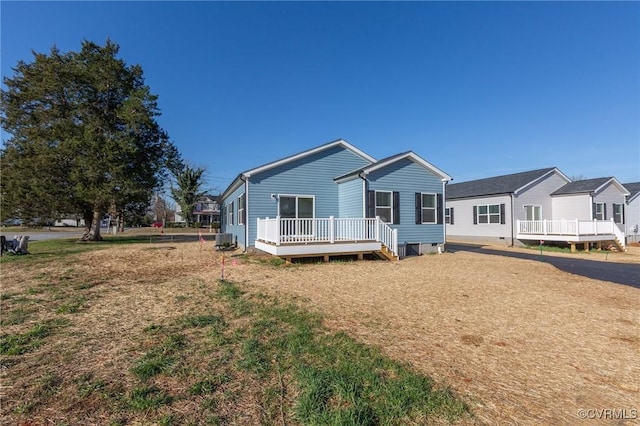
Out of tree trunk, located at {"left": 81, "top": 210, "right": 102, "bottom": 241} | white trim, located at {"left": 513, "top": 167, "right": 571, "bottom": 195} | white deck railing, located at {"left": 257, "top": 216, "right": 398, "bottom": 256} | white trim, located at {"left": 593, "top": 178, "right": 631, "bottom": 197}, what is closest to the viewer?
white deck railing, located at {"left": 257, "top": 216, "right": 398, "bottom": 256}

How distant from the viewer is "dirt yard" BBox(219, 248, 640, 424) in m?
3.04

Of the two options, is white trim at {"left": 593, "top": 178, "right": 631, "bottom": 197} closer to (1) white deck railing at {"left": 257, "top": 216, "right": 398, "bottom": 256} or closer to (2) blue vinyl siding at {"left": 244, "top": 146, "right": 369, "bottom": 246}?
(2) blue vinyl siding at {"left": 244, "top": 146, "right": 369, "bottom": 246}

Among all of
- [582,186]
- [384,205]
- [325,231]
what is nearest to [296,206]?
[325,231]

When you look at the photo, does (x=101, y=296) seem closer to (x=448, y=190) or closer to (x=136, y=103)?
(x=136, y=103)

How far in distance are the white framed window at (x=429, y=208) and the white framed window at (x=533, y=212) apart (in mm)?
9488

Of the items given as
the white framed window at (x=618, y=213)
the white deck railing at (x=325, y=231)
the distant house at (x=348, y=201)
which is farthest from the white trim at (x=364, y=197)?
the white framed window at (x=618, y=213)

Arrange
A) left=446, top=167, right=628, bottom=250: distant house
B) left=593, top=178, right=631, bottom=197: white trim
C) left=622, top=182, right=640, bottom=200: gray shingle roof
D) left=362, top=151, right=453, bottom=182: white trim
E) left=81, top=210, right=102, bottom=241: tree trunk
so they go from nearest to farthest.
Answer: left=362, top=151, right=453, bottom=182: white trim < left=446, top=167, right=628, bottom=250: distant house < left=593, top=178, right=631, bottom=197: white trim < left=81, top=210, right=102, bottom=241: tree trunk < left=622, top=182, right=640, bottom=200: gray shingle roof

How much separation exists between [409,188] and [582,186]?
48.9 feet

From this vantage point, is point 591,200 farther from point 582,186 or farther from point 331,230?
point 331,230

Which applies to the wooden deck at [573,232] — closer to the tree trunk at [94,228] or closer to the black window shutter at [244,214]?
the black window shutter at [244,214]

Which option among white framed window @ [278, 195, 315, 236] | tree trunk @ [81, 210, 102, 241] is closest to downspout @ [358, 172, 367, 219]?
white framed window @ [278, 195, 315, 236]

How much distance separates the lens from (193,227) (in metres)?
44.2

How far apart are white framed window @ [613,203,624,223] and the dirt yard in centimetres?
1802

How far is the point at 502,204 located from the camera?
20.6m
